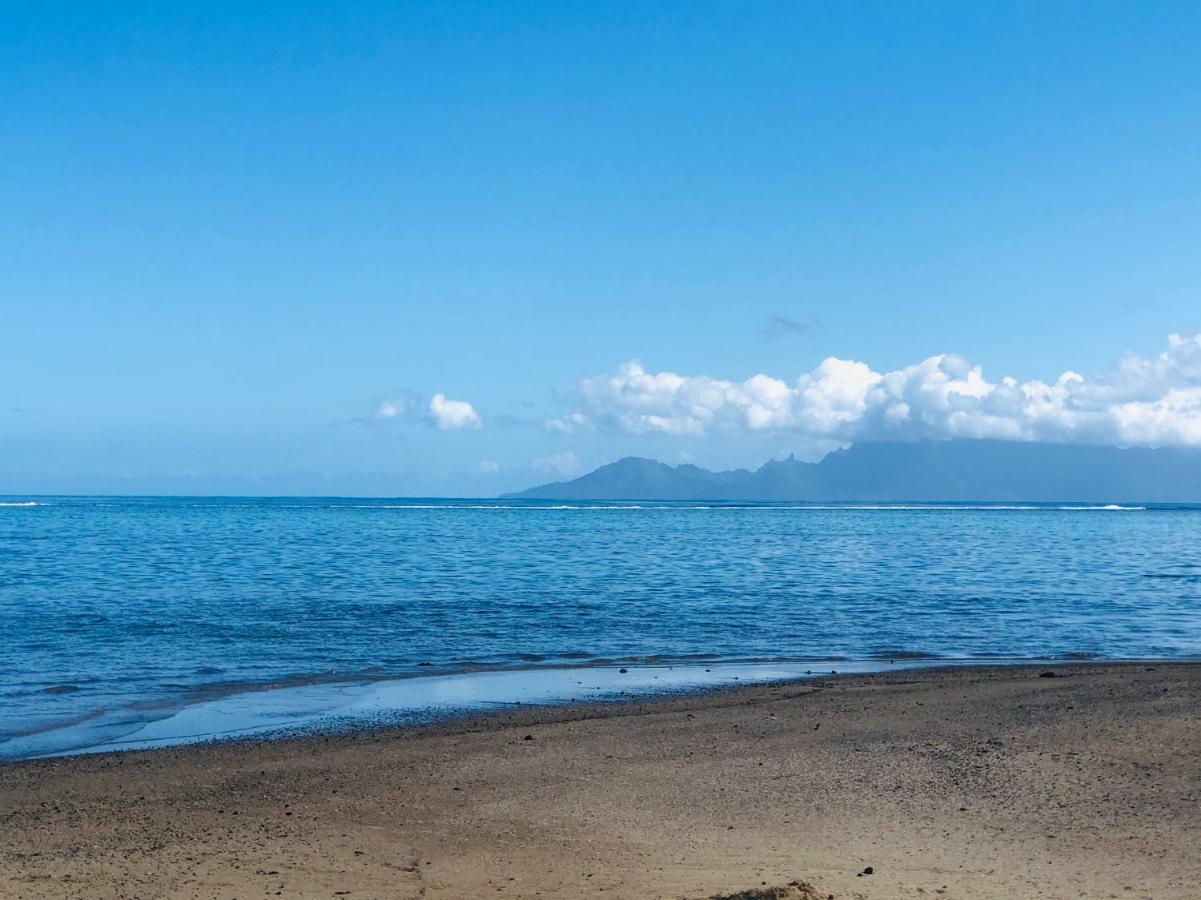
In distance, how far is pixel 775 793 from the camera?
11.0 m

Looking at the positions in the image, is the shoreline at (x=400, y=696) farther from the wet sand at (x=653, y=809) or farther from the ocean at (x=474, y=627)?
the wet sand at (x=653, y=809)

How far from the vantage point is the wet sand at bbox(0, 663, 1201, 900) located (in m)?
8.44

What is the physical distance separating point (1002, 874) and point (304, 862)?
18.7 feet

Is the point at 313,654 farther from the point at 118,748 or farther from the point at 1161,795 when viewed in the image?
the point at 1161,795

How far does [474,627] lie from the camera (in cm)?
2631

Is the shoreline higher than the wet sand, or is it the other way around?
the wet sand

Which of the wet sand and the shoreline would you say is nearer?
the wet sand

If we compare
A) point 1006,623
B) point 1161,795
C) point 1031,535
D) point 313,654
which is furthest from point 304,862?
point 1031,535

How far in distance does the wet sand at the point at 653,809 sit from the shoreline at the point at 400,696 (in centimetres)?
118

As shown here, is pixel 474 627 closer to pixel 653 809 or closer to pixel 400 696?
pixel 400 696

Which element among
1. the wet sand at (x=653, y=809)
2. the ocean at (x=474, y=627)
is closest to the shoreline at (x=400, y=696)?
the ocean at (x=474, y=627)

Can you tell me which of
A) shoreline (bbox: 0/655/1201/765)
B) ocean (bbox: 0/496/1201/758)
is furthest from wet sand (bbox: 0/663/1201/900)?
ocean (bbox: 0/496/1201/758)

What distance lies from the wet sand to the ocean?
3.15 metres

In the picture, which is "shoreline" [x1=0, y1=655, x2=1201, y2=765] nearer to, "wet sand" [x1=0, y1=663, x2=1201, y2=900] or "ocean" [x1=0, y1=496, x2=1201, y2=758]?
"ocean" [x1=0, y1=496, x2=1201, y2=758]
